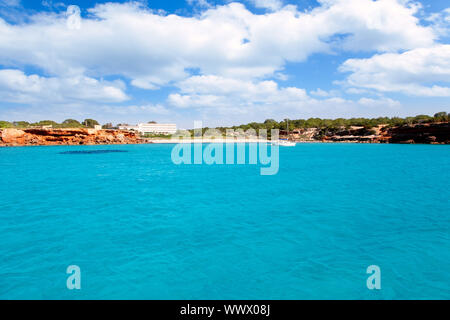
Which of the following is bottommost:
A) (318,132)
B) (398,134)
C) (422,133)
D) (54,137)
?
(54,137)

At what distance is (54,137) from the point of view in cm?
11531

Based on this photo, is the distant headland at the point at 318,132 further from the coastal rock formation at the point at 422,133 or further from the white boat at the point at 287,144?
the white boat at the point at 287,144

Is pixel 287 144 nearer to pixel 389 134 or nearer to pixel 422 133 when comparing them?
pixel 422 133

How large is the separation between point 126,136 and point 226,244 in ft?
468

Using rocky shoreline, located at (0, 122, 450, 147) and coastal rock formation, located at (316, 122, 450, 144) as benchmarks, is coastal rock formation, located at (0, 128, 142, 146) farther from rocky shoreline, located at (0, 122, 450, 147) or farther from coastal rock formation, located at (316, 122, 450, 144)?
coastal rock formation, located at (316, 122, 450, 144)

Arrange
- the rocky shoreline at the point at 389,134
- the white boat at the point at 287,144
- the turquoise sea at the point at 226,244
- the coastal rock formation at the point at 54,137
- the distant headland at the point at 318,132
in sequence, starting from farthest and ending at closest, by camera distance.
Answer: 1. the rocky shoreline at the point at 389,134
2. the distant headland at the point at 318,132
3. the white boat at the point at 287,144
4. the coastal rock formation at the point at 54,137
5. the turquoise sea at the point at 226,244

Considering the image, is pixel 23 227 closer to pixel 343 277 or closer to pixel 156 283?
pixel 156 283

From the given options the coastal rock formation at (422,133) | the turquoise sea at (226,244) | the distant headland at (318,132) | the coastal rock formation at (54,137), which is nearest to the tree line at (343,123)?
the distant headland at (318,132)

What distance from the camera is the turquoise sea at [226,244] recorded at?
854cm

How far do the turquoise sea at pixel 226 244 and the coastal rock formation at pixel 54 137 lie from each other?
110 meters

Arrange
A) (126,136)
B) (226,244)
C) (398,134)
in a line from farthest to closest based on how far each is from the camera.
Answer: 1. (126,136)
2. (398,134)
3. (226,244)

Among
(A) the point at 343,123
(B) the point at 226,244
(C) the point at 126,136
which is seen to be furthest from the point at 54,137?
(A) the point at 343,123

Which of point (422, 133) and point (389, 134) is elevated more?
point (389, 134)
